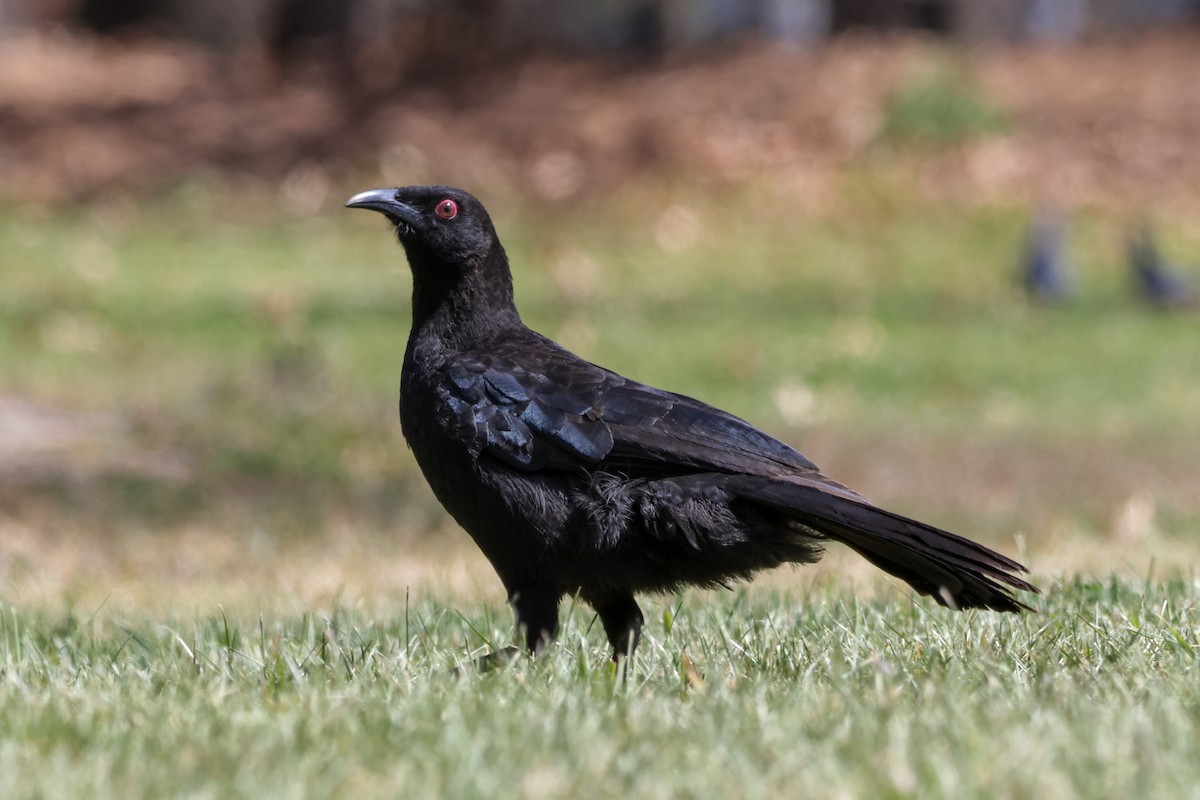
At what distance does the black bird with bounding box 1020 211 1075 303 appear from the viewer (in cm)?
1548

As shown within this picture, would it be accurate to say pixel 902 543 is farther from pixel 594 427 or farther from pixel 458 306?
pixel 458 306

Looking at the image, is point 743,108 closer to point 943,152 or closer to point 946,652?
point 943,152

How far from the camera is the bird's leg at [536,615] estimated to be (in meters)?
4.97

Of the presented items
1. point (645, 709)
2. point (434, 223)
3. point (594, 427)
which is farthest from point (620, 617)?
point (434, 223)

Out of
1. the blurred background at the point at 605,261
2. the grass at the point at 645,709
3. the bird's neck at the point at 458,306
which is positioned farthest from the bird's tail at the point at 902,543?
the blurred background at the point at 605,261

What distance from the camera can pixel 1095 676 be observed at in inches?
166

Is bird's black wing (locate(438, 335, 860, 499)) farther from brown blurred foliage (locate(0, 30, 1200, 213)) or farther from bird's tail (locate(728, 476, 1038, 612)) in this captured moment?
brown blurred foliage (locate(0, 30, 1200, 213))

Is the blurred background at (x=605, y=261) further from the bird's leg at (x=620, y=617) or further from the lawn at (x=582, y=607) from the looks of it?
the bird's leg at (x=620, y=617)

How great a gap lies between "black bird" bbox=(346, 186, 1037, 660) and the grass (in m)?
0.17

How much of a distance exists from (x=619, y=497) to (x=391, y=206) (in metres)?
1.24

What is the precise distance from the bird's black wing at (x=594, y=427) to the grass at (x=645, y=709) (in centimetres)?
47

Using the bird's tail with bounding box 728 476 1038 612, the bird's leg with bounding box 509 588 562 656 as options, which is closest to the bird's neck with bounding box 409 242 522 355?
the bird's leg with bounding box 509 588 562 656

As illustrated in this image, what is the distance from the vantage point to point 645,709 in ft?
12.7

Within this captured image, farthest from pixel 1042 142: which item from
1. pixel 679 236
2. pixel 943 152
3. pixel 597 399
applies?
pixel 597 399
